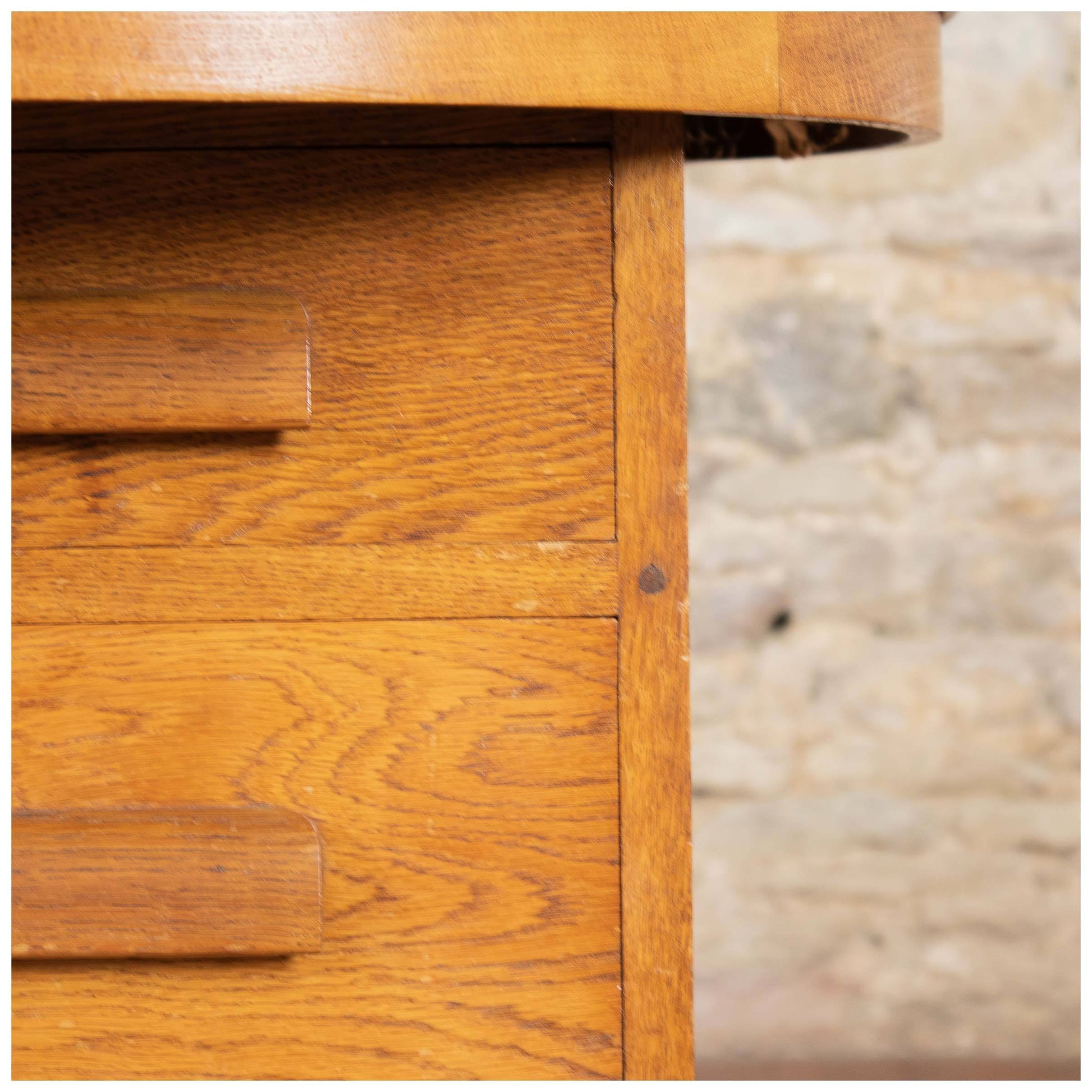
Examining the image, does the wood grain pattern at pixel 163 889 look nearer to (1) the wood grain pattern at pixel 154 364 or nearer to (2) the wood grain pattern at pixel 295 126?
(1) the wood grain pattern at pixel 154 364

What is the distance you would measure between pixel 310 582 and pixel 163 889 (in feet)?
0.44

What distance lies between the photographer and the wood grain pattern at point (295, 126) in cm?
46

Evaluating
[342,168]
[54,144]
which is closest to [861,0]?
[342,168]

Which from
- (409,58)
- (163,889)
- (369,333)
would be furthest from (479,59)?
(163,889)

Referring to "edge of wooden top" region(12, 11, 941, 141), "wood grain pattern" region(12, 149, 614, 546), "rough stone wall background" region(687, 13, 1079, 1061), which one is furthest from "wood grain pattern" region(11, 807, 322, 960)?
"rough stone wall background" region(687, 13, 1079, 1061)

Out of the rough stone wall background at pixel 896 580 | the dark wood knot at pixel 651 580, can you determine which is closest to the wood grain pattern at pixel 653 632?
the dark wood knot at pixel 651 580

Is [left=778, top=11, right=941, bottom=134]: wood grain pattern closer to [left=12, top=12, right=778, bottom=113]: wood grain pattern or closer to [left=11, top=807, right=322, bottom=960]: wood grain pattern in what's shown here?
[left=12, top=12, right=778, bottom=113]: wood grain pattern

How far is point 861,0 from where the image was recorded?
0.44 m

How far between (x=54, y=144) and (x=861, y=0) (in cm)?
32

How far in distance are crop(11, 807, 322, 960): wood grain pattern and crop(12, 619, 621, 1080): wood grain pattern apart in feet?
0.05

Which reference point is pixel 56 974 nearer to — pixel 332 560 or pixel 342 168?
pixel 332 560

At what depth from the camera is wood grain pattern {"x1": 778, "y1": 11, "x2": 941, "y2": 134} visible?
43 cm

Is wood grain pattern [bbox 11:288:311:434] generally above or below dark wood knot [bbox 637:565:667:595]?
above

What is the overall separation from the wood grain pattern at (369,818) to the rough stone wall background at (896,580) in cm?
106
